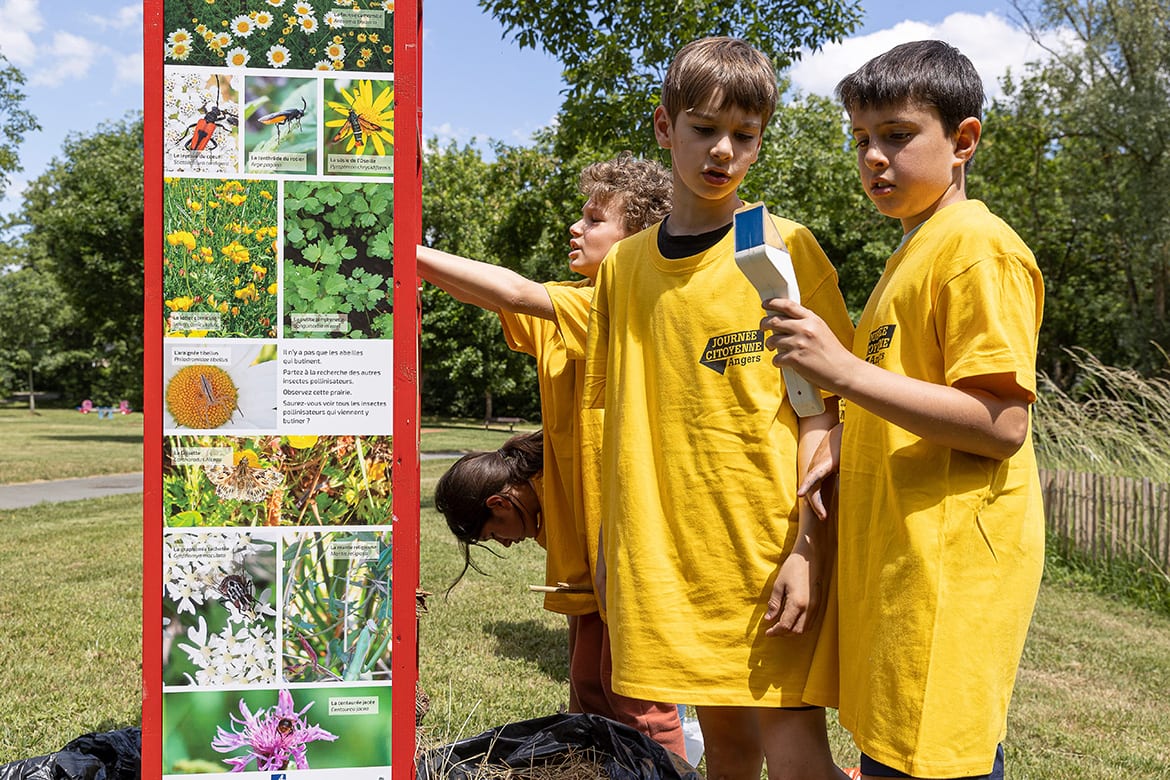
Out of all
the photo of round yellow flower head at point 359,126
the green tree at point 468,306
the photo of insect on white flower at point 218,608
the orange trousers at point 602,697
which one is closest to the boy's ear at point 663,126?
the photo of round yellow flower head at point 359,126

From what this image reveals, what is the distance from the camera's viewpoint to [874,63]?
1.92m

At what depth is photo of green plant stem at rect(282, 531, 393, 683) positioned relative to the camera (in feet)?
7.19

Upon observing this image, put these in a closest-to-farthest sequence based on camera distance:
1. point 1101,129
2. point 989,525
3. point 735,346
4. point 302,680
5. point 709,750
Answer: point 989,525 < point 735,346 < point 302,680 < point 709,750 < point 1101,129

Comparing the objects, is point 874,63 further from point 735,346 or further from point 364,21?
point 364,21

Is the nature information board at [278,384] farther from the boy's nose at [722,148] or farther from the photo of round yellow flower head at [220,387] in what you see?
the boy's nose at [722,148]

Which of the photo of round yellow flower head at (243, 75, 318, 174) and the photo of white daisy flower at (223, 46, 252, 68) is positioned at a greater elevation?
the photo of white daisy flower at (223, 46, 252, 68)

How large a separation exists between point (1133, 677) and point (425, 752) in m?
3.99

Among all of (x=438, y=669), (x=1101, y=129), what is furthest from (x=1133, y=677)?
(x=1101, y=129)

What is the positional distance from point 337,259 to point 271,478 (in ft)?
1.65

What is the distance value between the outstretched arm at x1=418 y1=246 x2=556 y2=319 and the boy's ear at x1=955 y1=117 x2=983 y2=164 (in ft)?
3.56

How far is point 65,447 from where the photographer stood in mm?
20953

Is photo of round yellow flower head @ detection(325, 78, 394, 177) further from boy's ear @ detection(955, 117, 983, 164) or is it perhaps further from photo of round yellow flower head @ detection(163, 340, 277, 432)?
boy's ear @ detection(955, 117, 983, 164)

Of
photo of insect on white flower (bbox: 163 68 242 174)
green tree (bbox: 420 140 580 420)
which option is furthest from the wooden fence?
green tree (bbox: 420 140 580 420)

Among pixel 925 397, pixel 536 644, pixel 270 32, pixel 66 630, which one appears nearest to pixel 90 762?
pixel 270 32
